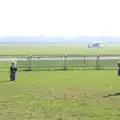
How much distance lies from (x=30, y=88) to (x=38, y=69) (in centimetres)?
1246

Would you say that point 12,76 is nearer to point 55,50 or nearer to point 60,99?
point 60,99

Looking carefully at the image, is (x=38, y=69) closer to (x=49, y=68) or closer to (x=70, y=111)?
(x=49, y=68)

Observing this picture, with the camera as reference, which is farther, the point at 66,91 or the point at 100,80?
the point at 100,80

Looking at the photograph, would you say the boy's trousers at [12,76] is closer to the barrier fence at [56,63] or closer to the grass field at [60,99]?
the grass field at [60,99]

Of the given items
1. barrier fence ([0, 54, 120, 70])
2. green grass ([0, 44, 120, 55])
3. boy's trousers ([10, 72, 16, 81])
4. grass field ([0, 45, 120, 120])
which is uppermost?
green grass ([0, 44, 120, 55])

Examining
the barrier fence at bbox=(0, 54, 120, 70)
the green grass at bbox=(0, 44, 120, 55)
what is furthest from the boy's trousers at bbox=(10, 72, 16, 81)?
the green grass at bbox=(0, 44, 120, 55)

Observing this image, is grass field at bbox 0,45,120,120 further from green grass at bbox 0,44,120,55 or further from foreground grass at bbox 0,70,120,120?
green grass at bbox 0,44,120,55

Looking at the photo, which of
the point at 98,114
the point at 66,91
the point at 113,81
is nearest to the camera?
the point at 98,114

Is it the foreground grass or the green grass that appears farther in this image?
the green grass

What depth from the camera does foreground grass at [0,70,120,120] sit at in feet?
43.5

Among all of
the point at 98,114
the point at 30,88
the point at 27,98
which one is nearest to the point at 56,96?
the point at 27,98

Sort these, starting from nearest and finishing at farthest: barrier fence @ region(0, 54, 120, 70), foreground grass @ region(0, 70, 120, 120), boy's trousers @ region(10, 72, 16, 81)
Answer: foreground grass @ region(0, 70, 120, 120) → boy's trousers @ region(10, 72, 16, 81) → barrier fence @ region(0, 54, 120, 70)

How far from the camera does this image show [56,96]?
17.7 meters

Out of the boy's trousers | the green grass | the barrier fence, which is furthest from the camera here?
the green grass
